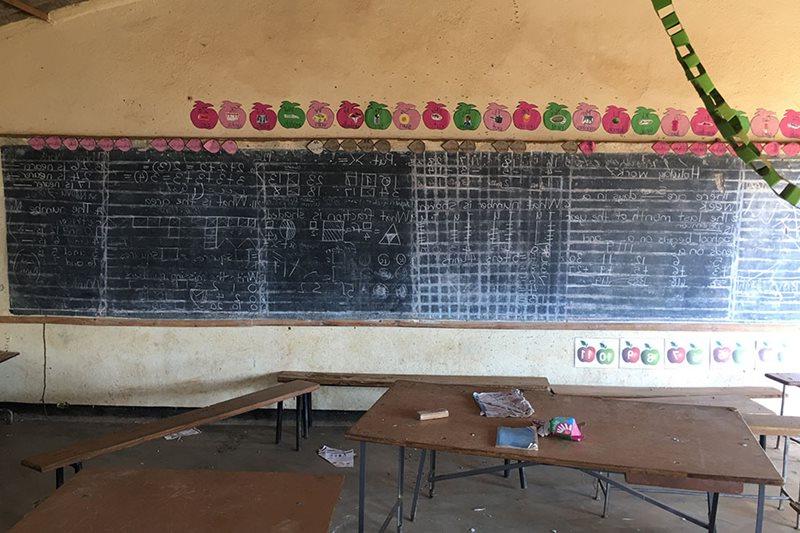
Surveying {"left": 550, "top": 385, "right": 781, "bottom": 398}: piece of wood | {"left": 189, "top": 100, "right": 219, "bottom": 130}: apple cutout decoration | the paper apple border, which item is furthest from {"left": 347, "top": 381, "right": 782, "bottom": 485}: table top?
A: {"left": 189, "top": 100, "right": 219, "bottom": 130}: apple cutout decoration

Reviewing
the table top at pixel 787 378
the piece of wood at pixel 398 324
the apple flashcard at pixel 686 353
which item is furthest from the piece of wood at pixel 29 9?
the table top at pixel 787 378

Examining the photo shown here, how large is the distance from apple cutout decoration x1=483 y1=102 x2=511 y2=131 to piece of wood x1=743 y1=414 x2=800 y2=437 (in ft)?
8.06

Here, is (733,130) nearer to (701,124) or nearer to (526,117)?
(526,117)

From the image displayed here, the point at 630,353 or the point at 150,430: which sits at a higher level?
the point at 630,353

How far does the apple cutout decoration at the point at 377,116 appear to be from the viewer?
14.1 ft

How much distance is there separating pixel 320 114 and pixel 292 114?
0.21 meters

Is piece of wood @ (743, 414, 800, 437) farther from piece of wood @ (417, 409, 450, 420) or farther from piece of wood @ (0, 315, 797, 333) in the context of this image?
piece of wood @ (417, 409, 450, 420)

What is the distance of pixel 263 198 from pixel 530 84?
216cm

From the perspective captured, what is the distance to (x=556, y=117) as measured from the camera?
4.23 metres

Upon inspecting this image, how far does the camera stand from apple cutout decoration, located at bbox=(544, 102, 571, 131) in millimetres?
4219

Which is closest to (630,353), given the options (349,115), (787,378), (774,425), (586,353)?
(586,353)

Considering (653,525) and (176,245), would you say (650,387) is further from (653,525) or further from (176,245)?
(176,245)

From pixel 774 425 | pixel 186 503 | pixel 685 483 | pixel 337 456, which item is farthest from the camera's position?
pixel 337 456

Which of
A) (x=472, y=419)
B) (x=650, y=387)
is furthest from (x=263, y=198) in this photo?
(x=650, y=387)
